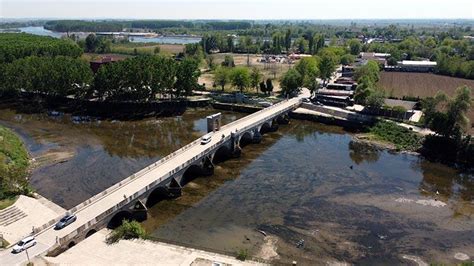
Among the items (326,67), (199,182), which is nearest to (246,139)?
(199,182)

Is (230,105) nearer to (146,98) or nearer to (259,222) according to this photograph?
(146,98)

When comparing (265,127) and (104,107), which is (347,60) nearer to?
(265,127)

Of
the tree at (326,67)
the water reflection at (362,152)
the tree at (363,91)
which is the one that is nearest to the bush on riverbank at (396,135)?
the water reflection at (362,152)

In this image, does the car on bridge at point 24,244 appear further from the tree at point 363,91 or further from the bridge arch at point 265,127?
the tree at point 363,91

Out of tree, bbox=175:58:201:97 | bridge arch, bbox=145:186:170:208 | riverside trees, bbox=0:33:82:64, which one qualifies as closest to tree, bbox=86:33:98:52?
riverside trees, bbox=0:33:82:64

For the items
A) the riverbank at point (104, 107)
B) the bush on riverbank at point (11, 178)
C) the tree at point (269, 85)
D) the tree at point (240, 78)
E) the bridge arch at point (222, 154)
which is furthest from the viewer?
the tree at point (240, 78)

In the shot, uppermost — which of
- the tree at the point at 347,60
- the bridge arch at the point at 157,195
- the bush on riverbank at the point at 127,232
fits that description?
the tree at the point at 347,60
